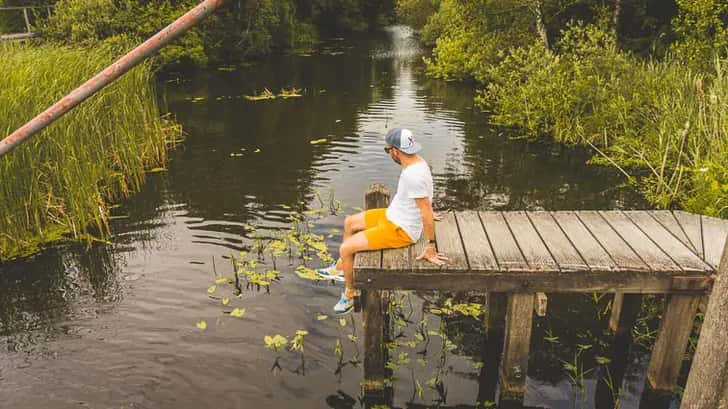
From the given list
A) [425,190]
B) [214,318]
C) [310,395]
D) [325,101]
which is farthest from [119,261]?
[325,101]

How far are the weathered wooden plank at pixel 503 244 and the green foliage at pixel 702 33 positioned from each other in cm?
992

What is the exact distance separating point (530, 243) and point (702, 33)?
1225 centimetres

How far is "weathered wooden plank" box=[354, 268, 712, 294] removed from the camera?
456 cm

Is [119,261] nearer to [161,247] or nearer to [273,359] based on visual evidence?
[161,247]

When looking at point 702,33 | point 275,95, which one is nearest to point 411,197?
point 702,33

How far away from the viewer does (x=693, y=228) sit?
5.46m

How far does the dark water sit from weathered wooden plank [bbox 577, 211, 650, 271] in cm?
145

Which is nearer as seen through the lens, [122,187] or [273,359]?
[273,359]

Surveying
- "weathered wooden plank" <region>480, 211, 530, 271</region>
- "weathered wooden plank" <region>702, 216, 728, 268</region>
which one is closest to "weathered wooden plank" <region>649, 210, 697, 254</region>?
"weathered wooden plank" <region>702, 216, 728, 268</region>

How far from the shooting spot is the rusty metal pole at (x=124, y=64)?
237cm

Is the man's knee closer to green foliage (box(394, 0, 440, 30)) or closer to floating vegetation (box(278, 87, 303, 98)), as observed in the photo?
floating vegetation (box(278, 87, 303, 98))

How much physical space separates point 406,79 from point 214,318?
19.7 metres

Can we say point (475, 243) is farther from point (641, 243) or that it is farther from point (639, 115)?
point (639, 115)

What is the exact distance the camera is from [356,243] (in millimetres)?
5102
